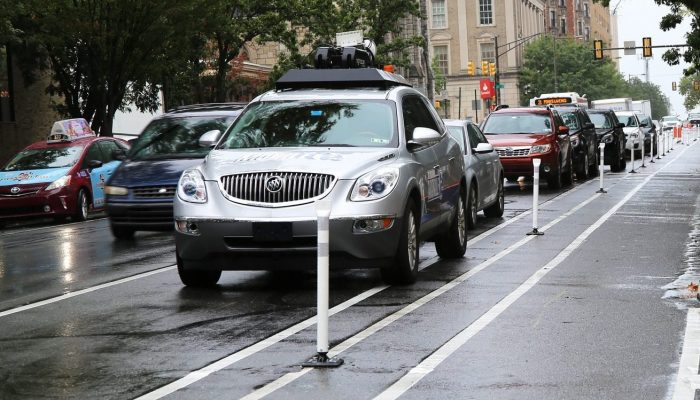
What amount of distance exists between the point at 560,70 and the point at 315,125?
101 metres

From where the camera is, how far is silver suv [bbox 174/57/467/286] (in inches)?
401

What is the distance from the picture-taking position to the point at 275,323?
888cm

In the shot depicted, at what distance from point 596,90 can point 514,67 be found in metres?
7.89

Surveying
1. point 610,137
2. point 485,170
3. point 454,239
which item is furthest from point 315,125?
point 610,137

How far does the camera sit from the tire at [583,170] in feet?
100

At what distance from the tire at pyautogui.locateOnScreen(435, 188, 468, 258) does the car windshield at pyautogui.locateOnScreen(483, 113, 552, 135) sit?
1395 centimetres

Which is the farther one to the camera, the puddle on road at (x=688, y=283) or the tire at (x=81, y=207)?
the tire at (x=81, y=207)

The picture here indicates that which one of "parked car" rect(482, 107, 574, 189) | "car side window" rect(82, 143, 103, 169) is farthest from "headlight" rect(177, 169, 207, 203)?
"parked car" rect(482, 107, 574, 189)

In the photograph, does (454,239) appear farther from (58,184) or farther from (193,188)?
(58,184)

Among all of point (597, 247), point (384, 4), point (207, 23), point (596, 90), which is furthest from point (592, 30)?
point (597, 247)

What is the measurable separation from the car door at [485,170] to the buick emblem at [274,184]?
735 centimetres

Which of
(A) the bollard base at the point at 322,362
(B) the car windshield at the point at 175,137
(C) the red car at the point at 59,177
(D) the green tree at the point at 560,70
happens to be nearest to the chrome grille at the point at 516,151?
(C) the red car at the point at 59,177

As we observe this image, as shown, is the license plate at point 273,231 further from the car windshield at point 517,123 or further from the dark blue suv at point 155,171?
the car windshield at point 517,123

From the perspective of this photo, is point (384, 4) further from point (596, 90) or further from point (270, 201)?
point (596, 90)
